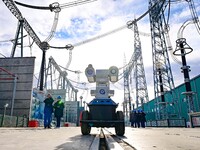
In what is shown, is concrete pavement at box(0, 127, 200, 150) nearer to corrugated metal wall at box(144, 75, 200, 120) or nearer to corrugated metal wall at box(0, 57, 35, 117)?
corrugated metal wall at box(0, 57, 35, 117)

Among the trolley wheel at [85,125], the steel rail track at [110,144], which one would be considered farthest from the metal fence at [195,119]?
the steel rail track at [110,144]

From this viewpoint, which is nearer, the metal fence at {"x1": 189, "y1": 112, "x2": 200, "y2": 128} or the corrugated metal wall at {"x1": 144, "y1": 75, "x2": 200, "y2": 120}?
the metal fence at {"x1": 189, "y1": 112, "x2": 200, "y2": 128}

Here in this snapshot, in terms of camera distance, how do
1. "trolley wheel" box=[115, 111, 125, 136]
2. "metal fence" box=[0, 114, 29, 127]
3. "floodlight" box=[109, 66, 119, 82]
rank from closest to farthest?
"trolley wheel" box=[115, 111, 125, 136], "floodlight" box=[109, 66, 119, 82], "metal fence" box=[0, 114, 29, 127]

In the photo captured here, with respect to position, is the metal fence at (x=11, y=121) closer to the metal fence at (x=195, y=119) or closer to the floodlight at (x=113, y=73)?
the floodlight at (x=113, y=73)

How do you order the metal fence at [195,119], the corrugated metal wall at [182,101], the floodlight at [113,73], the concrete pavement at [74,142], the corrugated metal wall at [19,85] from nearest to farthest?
the concrete pavement at [74,142] < the floodlight at [113,73] < the metal fence at [195,119] < the corrugated metal wall at [19,85] < the corrugated metal wall at [182,101]

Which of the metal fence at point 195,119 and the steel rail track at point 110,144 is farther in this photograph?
the metal fence at point 195,119

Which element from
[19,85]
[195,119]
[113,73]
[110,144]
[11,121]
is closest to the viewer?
[110,144]

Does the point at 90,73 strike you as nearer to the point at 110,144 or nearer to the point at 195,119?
the point at 110,144

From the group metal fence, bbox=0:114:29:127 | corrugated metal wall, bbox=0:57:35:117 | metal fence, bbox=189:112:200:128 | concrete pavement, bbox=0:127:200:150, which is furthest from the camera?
corrugated metal wall, bbox=0:57:35:117

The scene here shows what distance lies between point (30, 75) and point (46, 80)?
A: 61.0ft

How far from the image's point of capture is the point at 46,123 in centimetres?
997

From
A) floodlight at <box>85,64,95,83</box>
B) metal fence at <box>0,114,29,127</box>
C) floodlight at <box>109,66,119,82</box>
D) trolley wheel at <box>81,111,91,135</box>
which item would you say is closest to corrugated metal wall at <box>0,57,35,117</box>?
metal fence at <box>0,114,29,127</box>

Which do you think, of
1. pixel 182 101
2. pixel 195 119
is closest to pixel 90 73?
pixel 195 119

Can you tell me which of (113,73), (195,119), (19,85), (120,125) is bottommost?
(195,119)
